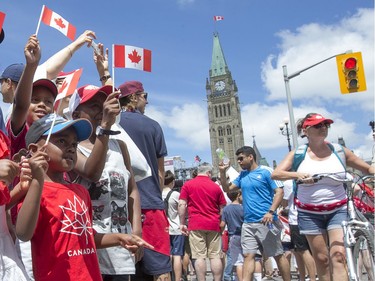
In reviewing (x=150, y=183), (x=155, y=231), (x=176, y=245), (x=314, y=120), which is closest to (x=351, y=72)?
(x=176, y=245)

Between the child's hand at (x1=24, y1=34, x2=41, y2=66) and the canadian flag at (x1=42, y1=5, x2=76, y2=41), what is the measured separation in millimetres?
1166

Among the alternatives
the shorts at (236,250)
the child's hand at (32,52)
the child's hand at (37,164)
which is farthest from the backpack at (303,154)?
the child's hand at (37,164)

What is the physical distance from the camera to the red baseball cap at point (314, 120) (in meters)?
5.08

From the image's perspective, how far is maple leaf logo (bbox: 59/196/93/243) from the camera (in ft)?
7.94

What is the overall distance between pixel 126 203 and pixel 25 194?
90 cm

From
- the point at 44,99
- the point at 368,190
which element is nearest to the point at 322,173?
the point at 368,190

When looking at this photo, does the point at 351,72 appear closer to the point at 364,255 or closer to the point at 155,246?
the point at 364,255

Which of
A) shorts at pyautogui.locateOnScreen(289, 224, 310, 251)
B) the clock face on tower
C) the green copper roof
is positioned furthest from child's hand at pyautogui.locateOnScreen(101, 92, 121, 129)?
the clock face on tower

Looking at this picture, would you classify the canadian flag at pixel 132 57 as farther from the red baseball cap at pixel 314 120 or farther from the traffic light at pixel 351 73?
the traffic light at pixel 351 73

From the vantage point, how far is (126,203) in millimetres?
3168

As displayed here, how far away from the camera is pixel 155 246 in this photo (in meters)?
4.02

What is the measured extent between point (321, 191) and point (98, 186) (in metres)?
2.70

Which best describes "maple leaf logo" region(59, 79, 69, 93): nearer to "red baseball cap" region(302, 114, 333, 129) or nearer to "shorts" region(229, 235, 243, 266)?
"red baseball cap" region(302, 114, 333, 129)

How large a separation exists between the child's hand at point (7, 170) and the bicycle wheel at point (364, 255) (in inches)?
133
